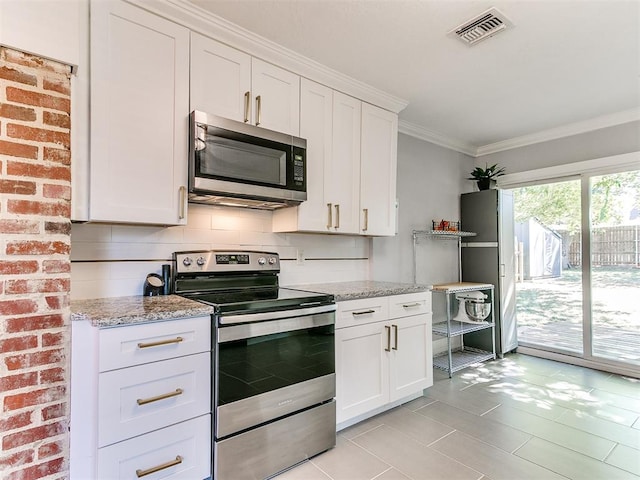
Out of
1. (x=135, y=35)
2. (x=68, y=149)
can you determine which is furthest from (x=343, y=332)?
(x=135, y=35)

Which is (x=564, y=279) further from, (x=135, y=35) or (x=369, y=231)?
(x=135, y=35)

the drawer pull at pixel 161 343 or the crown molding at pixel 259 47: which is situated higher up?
the crown molding at pixel 259 47

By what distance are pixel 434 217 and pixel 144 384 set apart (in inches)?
133

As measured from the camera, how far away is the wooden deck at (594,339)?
3.49m

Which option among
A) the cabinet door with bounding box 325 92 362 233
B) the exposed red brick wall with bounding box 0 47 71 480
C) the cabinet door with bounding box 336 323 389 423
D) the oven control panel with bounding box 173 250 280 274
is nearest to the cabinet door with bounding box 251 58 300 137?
the cabinet door with bounding box 325 92 362 233

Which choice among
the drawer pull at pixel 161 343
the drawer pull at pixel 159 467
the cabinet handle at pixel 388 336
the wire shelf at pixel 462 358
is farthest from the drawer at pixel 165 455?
the wire shelf at pixel 462 358

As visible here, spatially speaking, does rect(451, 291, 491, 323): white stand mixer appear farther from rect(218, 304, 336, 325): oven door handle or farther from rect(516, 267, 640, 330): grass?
rect(218, 304, 336, 325): oven door handle

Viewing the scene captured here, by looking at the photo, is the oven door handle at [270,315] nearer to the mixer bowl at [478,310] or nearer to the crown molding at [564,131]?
the mixer bowl at [478,310]

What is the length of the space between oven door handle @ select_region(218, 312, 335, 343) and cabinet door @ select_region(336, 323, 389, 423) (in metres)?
0.22

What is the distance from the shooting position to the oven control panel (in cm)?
213

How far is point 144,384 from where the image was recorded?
154cm

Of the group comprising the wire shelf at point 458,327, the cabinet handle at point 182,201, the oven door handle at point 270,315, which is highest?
the cabinet handle at point 182,201

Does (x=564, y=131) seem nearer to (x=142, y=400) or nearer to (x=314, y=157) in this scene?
(x=314, y=157)

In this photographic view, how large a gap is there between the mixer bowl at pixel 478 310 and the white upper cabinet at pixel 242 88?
2700mm
